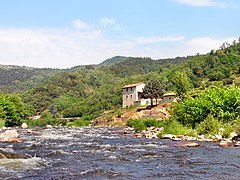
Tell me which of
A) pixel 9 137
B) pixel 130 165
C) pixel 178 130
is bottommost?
pixel 9 137

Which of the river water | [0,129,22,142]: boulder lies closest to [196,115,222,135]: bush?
the river water

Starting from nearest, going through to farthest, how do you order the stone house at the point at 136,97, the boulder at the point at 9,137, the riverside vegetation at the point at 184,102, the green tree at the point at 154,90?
the boulder at the point at 9,137
the riverside vegetation at the point at 184,102
the green tree at the point at 154,90
the stone house at the point at 136,97

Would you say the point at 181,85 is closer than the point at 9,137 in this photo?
No

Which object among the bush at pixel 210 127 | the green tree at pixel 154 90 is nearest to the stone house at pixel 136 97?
the green tree at pixel 154 90

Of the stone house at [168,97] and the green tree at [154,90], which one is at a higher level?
the green tree at [154,90]

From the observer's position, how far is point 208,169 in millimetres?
16938

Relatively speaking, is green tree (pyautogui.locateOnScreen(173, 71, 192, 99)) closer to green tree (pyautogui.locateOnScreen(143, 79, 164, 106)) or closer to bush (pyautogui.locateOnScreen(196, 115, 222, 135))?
green tree (pyautogui.locateOnScreen(143, 79, 164, 106))

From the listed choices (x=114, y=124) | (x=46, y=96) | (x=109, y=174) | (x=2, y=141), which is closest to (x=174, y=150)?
(x=109, y=174)

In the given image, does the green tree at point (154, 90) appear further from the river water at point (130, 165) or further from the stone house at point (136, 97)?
the river water at point (130, 165)

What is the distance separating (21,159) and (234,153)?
523 inches

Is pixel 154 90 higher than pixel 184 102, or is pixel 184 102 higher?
pixel 154 90

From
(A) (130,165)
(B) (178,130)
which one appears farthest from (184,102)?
(A) (130,165)

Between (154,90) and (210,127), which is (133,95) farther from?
(210,127)

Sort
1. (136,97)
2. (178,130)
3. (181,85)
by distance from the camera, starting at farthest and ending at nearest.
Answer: (136,97), (181,85), (178,130)
